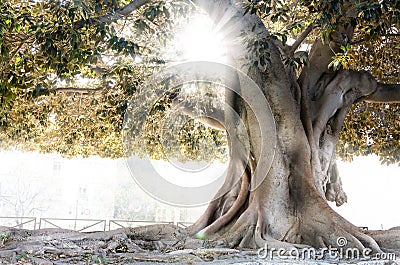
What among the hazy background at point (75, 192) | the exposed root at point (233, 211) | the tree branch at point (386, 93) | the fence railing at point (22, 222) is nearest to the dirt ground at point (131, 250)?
the exposed root at point (233, 211)

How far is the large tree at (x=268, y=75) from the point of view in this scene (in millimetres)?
4754

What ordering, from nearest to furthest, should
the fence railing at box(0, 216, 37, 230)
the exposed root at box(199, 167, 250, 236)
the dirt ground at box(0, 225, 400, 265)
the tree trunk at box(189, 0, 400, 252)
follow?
the dirt ground at box(0, 225, 400, 265) → the tree trunk at box(189, 0, 400, 252) → the exposed root at box(199, 167, 250, 236) → the fence railing at box(0, 216, 37, 230)

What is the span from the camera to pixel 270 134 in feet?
18.9

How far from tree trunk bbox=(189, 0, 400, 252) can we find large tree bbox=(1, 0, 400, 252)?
14mm

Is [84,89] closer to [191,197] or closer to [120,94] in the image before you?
[120,94]

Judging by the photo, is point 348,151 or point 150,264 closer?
point 150,264

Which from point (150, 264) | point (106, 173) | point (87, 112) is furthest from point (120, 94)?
point (106, 173)

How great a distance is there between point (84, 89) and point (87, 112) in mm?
1801

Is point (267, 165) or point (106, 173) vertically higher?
point (106, 173)

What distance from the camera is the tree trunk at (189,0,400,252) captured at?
5289 mm

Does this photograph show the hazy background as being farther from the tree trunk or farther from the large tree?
the tree trunk

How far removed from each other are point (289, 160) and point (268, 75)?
3.97ft

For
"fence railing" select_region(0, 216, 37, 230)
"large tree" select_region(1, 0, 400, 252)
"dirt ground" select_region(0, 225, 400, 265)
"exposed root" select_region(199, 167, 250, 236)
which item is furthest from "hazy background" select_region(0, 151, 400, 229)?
"dirt ground" select_region(0, 225, 400, 265)

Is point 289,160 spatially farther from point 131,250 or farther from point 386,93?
point 131,250
